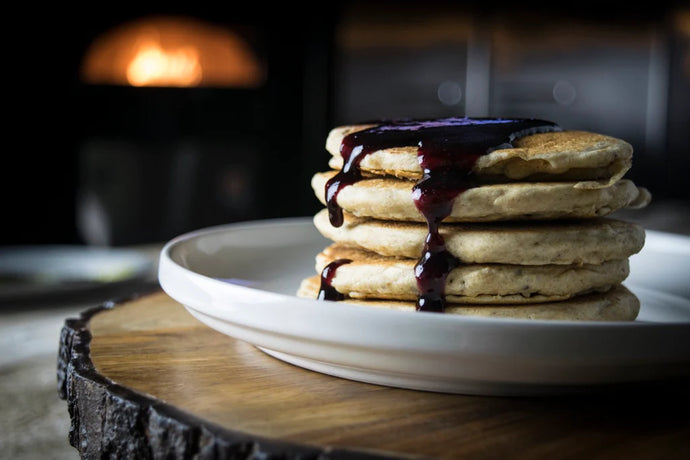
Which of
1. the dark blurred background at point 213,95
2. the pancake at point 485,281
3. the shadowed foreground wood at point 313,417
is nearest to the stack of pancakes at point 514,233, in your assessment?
the pancake at point 485,281

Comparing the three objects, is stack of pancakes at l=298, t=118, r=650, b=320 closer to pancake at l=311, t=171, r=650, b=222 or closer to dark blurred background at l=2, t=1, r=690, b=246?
pancake at l=311, t=171, r=650, b=222

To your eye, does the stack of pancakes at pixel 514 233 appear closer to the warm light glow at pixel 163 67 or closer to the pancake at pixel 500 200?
the pancake at pixel 500 200

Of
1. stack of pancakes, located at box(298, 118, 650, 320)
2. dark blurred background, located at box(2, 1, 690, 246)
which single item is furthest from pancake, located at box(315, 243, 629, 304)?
dark blurred background, located at box(2, 1, 690, 246)

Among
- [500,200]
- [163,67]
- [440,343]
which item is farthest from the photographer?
[163,67]

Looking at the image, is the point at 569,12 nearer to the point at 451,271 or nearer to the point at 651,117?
the point at 651,117

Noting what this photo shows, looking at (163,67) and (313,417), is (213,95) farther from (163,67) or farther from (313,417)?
(313,417)

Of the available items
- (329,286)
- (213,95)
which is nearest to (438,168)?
(329,286)
